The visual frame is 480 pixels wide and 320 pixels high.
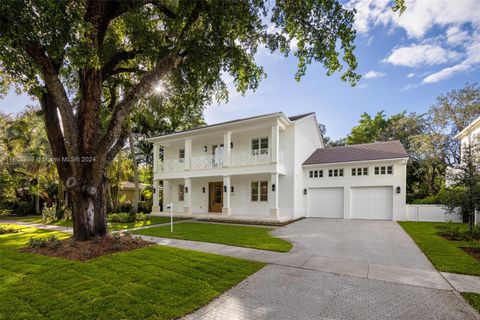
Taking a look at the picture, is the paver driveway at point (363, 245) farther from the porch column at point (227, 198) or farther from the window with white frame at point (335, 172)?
the window with white frame at point (335, 172)

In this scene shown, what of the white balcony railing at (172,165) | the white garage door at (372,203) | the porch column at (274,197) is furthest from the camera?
the white balcony railing at (172,165)

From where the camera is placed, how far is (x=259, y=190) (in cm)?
1650

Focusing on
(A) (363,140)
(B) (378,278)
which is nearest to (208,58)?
(B) (378,278)

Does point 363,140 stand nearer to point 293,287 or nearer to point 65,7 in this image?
point 293,287

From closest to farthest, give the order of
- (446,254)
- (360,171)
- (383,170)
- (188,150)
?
(446,254) → (383,170) → (360,171) → (188,150)

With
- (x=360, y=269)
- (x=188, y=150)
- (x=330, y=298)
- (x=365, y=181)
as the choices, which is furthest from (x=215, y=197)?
(x=330, y=298)

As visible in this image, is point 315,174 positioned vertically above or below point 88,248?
above

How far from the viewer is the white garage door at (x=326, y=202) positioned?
16.4 meters

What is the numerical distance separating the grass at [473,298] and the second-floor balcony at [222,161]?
34.1 ft

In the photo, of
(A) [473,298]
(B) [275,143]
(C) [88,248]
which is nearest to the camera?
(A) [473,298]

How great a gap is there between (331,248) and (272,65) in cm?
788

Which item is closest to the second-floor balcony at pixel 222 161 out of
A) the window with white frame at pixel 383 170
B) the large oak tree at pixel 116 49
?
the window with white frame at pixel 383 170

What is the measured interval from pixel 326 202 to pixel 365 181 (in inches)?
112

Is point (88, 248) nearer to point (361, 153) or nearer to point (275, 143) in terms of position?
point (275, 143)
